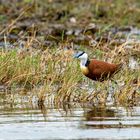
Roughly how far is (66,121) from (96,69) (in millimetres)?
2019

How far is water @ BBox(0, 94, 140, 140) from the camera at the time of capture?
27.0 feet

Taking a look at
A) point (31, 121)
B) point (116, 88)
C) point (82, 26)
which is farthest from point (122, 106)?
point (82, 26)

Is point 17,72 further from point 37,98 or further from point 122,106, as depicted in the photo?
point 122,106

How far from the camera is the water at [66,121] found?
27.0 feet

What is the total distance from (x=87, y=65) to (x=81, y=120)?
2.04 meters

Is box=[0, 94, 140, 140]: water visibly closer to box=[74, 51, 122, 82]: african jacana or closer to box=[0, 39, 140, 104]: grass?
box=[0, 39, 140, 104]: grass

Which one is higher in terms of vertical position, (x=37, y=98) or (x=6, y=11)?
(x=6, y=11)

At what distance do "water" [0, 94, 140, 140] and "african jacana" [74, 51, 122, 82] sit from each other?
0.94m

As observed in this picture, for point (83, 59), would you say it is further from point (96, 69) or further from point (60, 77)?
point (60, 77)

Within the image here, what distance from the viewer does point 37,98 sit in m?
10.3

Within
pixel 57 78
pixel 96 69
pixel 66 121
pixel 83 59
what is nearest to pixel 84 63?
pixel 83 59

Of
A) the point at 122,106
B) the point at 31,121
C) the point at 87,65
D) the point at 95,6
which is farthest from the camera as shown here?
the point at 95,6

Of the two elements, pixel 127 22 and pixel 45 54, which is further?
pixel 127 22

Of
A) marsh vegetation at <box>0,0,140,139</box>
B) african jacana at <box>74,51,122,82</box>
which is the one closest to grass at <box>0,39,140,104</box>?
marsh vegetation at <box>0,0,140,139</box>
